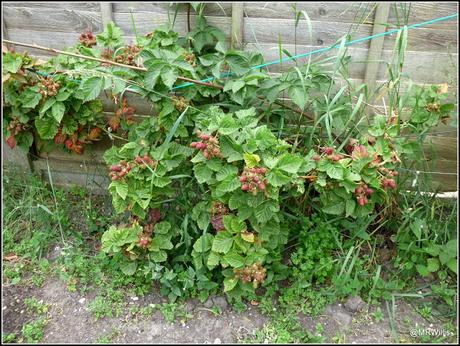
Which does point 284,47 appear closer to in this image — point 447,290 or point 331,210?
point 331,210

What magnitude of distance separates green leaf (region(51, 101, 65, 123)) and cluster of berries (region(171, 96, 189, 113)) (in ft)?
2.31

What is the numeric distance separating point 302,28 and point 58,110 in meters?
1.57


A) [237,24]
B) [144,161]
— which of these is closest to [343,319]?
[144,161]

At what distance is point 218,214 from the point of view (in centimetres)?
243

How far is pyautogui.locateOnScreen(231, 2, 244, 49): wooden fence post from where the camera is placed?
109 inches

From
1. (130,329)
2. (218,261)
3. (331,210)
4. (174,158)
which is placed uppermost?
(174,158)

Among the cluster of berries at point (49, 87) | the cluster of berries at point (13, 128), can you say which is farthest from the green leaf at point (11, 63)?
the cluster of berries at point (13, 128)

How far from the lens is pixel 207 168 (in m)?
2.28

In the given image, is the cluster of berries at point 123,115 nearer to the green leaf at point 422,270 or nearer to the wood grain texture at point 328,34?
the wood grain texture at point 328,34

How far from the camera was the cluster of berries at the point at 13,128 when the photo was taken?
2934mm

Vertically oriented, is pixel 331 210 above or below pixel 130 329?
above

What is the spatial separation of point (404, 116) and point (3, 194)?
9.19ft

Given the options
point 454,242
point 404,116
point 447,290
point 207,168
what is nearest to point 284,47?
point 404,116

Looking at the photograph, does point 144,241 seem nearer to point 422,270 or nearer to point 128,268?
point 128,268
